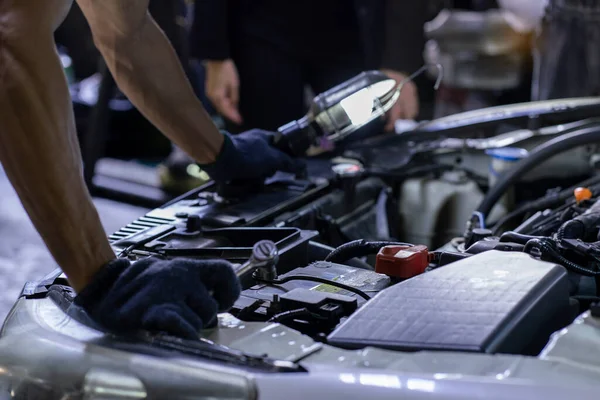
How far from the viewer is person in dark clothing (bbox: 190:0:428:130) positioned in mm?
3250

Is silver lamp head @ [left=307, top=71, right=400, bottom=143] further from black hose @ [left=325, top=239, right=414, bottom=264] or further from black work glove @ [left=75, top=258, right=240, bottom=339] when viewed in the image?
Answer: black work glove @ [left=75, top=258, right=240, bottom=339]

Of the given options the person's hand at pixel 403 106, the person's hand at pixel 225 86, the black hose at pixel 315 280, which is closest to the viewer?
the black hose at pixel 315 280

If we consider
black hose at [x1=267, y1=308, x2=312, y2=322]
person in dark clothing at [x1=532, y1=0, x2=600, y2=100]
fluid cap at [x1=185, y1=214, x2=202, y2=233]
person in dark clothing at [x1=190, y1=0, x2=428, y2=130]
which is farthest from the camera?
person in dark clothing at [x1=532, y1=0, x2=600, y2=100]

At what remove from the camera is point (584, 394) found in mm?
1086

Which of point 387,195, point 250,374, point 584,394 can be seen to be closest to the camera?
point 584,394

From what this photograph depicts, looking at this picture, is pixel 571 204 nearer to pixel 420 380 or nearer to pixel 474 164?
pixel 474 164

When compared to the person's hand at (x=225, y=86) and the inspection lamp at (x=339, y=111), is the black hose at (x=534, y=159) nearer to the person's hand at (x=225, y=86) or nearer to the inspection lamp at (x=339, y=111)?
the inspection lamp at (x=339, y=111)

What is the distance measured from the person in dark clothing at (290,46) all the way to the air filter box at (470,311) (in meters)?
1.82

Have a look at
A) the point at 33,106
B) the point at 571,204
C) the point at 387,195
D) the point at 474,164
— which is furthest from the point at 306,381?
the point at 474,164

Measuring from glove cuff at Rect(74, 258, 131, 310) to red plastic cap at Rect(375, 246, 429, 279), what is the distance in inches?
18.8

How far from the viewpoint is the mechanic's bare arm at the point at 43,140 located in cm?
138

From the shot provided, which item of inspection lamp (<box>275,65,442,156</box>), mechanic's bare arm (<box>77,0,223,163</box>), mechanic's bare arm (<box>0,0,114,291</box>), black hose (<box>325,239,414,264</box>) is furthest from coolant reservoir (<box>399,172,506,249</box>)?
mechanic's bare arm (<box>0,0,114,291</box>)

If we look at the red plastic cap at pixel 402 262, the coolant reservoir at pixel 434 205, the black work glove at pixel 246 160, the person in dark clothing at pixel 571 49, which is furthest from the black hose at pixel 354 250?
the person in dark clothing at pixel 571 49

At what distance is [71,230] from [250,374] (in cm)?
43
